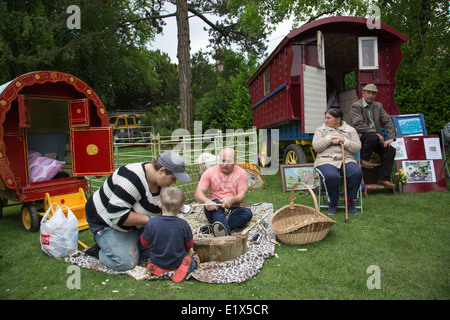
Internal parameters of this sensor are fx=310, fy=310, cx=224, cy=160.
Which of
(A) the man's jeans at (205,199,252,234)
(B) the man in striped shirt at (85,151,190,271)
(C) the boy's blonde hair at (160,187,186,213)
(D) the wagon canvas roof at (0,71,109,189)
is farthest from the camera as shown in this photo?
(D) the wagon canvas roof at (0,71,109,189)

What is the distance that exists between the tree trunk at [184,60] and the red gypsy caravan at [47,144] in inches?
325

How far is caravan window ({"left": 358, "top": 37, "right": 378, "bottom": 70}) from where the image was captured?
648 cm

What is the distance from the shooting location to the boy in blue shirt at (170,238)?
280 cm

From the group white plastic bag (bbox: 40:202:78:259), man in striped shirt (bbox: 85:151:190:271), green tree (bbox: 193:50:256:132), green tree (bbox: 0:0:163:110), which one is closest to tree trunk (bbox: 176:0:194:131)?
green tree (bbox: 193:50:256:132)

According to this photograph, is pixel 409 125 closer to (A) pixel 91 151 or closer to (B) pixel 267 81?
(B) pixel 267 81

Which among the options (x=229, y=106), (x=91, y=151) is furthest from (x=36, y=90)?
(x=229, y=106)

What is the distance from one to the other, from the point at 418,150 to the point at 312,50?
289 cm

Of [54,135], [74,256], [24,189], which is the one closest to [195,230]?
[74,256]

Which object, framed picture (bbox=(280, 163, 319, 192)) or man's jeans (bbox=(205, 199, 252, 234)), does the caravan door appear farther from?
framed picture (bbox=(280, 163, 319, 192))

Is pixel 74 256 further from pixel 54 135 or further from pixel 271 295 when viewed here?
pixel 54 135

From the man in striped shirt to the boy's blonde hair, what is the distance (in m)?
0.13

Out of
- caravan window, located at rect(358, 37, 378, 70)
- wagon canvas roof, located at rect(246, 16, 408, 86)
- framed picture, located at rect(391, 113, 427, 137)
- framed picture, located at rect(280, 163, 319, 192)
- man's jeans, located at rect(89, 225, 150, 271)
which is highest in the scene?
wagon canvas roof, located at rect(246, 16, 408, 86)

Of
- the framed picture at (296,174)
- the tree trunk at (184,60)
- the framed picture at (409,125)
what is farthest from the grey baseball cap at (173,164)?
the tree trunk at (184,60)

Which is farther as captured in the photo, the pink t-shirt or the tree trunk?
the tree trunk
